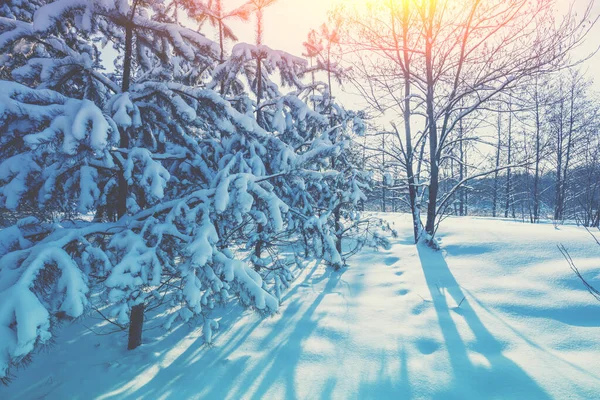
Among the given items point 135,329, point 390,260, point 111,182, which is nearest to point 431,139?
point 390,260

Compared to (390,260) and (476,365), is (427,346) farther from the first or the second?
(390,260)

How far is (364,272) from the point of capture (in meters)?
6.64

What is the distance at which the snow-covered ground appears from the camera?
9.42 ft

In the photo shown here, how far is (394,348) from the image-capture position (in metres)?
3.50

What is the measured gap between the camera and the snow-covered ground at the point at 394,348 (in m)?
2.87

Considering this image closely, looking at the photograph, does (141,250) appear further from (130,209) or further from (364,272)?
(364,272)

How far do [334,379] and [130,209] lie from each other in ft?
10.6

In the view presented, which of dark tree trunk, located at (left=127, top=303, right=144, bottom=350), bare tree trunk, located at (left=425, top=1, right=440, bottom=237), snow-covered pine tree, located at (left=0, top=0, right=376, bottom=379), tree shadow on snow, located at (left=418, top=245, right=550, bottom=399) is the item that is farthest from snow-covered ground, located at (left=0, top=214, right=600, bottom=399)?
bare tree trunk, located at (left=425, top=1, right=440, bottom=237)

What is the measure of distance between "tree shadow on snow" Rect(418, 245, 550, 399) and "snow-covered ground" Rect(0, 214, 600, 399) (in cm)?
1

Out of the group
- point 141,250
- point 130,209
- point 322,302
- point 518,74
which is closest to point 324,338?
point 322,302

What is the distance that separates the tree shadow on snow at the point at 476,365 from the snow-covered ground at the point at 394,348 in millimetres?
14

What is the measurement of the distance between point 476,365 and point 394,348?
87 cm

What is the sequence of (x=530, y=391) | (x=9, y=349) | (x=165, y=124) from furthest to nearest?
1. (x=165, y=124)
2. (x=530, y=391)
3. (x=9, y=349)

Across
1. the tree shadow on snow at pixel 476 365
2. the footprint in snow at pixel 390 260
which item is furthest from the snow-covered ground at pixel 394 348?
the footprint in snow at pixel 390 260
